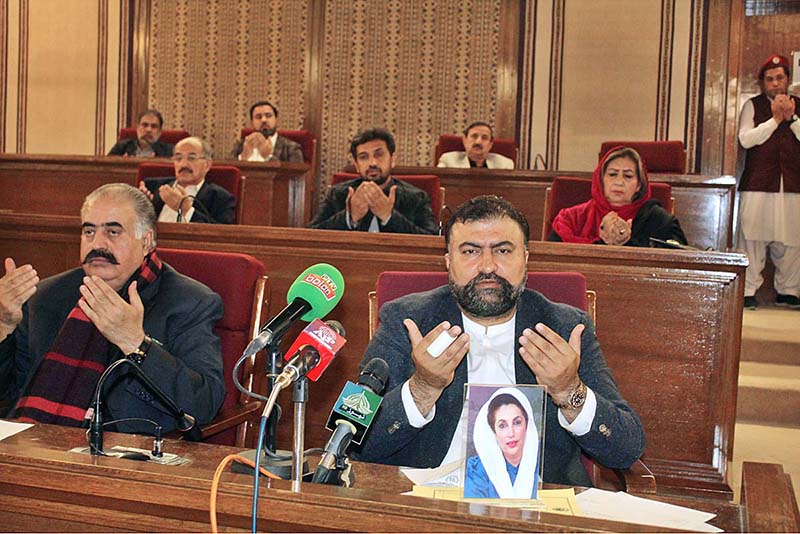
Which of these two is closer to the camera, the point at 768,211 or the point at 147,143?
the point at 768,211

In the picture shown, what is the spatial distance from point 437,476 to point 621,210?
3.29 meters

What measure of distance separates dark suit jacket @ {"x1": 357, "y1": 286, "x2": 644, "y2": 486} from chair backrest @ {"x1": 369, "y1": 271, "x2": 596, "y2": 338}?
0.49 feet

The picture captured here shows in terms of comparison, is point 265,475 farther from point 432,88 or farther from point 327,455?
point 432,88

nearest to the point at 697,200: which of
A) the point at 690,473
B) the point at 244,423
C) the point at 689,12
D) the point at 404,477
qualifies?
the point at 689,12

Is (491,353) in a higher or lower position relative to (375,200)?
lower

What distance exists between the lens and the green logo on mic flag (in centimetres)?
134

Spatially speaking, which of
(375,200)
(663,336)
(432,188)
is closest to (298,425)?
(663,336)

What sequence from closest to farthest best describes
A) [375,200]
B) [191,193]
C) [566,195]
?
1. [375,200]
2. [566,195]
3. [191,193]

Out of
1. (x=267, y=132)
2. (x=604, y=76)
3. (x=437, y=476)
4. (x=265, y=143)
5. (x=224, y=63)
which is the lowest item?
(x=437, y=476)

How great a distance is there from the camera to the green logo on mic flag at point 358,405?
1.34m

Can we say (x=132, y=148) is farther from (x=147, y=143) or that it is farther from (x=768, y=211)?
(x=768, y=211)

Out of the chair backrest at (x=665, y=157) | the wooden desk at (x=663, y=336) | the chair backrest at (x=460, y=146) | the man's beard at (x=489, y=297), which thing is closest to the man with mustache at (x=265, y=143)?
the chair backrest at (x=460, y=146)

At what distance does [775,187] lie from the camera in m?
6.77

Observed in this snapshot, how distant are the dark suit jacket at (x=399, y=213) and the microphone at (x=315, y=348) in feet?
10.8
